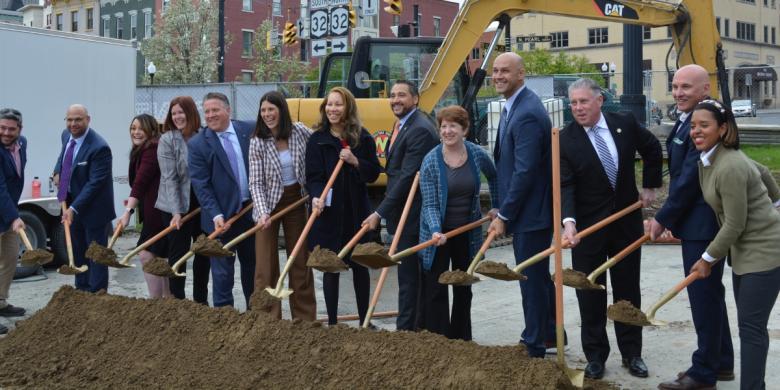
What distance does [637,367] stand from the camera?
19.3 feet

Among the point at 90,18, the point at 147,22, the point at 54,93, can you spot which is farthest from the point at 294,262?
the point at 90,18

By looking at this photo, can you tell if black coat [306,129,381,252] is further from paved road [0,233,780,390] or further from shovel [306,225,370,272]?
paved road [0,233,780,390]

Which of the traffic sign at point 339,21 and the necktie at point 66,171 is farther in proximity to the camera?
the traffic sign at point 339,21

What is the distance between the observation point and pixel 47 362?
6.14 m

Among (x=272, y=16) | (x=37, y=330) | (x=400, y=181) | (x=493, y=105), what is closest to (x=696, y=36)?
(x=493, y=105)

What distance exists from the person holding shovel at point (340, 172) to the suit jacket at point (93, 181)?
6.88 feet

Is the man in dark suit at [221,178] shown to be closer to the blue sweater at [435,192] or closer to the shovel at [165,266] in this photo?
the shovel at [165,266]

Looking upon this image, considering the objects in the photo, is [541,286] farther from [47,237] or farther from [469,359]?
[47,237]

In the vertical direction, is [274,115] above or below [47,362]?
A: above

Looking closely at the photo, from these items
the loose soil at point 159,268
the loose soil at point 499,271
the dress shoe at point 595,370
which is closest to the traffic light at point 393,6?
the loose soil at point 159,268

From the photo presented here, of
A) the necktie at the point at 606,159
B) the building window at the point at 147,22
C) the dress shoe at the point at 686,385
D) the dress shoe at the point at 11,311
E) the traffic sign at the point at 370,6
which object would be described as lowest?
the dress shoe at the point at 686,385

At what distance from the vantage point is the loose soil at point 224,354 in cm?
494

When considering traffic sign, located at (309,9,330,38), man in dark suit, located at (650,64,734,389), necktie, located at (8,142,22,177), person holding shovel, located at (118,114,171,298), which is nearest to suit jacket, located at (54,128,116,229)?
person holding shovel, located at (118,114,171,298)

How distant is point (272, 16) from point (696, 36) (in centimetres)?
4209
